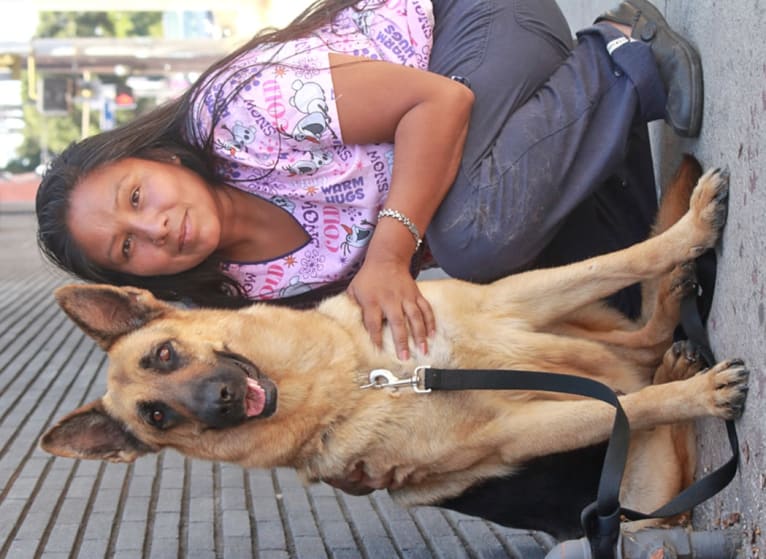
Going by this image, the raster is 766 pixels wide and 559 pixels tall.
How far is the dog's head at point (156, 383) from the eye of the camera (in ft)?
10.5

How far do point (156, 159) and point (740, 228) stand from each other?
191 cm

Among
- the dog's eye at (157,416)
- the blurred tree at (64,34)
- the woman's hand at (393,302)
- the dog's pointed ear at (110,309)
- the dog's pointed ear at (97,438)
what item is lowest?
the blurred tree at (64,34)

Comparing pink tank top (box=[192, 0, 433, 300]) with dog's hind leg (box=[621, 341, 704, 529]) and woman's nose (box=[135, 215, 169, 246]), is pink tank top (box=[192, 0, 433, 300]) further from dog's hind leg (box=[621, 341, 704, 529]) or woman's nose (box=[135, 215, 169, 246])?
dog's hind leg (box=[621, 341, 704, 529])

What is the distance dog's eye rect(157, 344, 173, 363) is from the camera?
3.38 metres

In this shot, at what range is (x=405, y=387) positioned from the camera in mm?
3191

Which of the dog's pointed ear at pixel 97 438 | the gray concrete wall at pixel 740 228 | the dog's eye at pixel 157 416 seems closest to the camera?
the gray concrete wall at pixel 740 228

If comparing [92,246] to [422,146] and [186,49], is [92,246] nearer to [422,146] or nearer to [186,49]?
[422,146]

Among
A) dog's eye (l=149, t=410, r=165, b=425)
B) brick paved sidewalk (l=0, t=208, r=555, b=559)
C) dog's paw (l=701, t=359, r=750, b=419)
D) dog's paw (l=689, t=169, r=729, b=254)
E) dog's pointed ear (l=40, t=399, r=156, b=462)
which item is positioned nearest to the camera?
dog's paw (l=701, t=359, r=750, b=419)

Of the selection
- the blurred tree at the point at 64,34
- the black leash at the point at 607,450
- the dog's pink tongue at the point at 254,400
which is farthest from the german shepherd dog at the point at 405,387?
the blurred tree at the point at 64,34

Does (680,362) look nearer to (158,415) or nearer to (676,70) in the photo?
(676,70)

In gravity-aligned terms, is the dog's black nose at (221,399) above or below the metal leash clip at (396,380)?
below

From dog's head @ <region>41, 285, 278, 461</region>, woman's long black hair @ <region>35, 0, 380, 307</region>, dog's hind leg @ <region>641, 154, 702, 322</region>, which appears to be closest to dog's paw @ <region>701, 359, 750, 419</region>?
dog's hind leg @ <region>641, 154, 702, 322</region>

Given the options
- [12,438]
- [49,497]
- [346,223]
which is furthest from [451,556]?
[12,438]

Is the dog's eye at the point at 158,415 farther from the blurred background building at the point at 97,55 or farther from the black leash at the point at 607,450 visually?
the blurred background building at the point at 97,55
